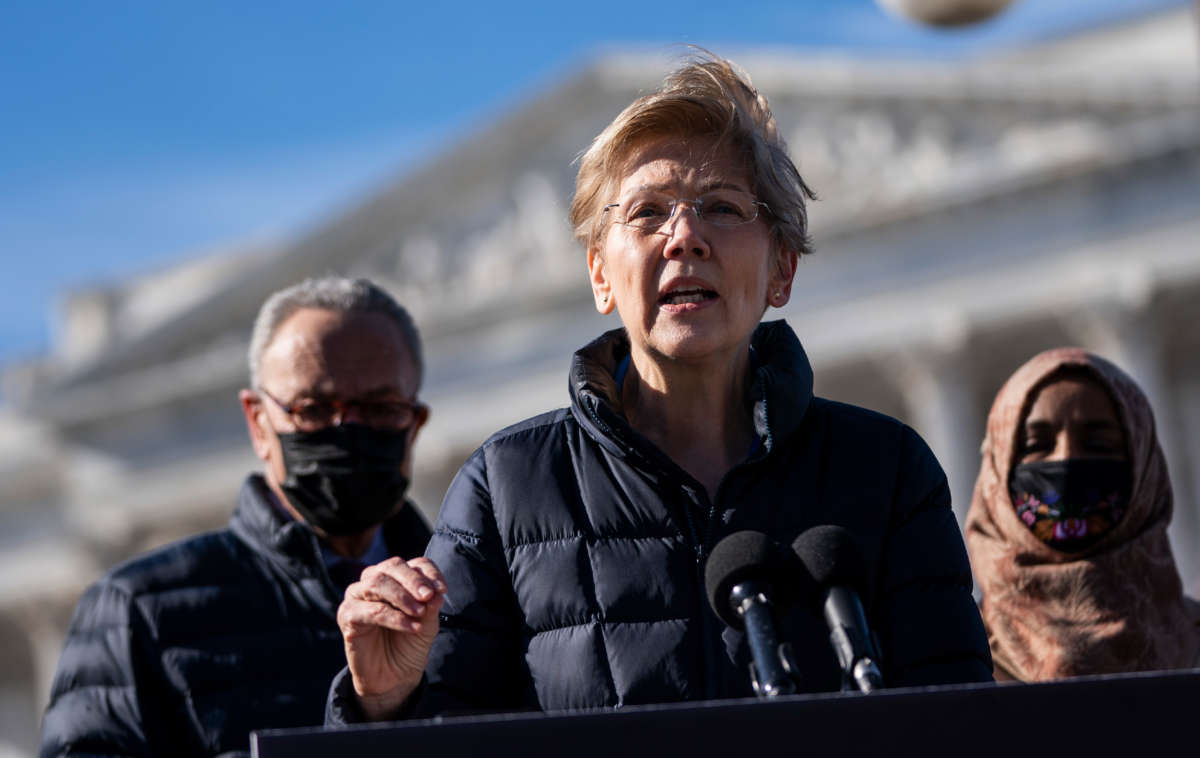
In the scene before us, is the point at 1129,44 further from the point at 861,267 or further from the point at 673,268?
the point at 673,268

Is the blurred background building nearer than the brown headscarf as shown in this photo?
No

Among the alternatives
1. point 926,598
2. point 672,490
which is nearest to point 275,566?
point 672,490

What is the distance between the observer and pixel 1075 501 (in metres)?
4.25

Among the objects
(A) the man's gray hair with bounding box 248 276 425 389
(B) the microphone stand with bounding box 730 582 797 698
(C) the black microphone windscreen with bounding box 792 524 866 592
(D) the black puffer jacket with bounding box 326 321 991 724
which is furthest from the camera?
(A) the man's gray hair with bounding box 248 276 425 389

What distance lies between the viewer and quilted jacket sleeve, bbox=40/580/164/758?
4.10 metres

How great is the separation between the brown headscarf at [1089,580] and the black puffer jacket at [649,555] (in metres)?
1.22

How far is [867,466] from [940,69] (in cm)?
2746

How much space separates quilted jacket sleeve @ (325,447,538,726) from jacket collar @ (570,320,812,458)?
0.73 ft

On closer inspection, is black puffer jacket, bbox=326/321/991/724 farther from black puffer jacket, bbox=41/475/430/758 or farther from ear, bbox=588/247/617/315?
black puffer jacket, bbox=41/475/430/758

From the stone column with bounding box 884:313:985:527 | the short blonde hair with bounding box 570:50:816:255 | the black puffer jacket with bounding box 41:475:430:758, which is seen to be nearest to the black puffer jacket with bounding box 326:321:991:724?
the short blonde hair with bounding box 570:50:816:255

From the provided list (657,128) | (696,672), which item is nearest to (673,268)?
(657,128)

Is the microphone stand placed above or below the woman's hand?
below

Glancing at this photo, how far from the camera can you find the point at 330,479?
176 inches

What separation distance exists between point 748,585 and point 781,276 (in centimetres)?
91
